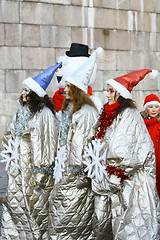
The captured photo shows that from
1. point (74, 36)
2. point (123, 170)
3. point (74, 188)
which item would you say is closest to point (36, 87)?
point (74, 188)

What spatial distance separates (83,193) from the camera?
4.86 meters

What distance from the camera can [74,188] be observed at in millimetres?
4859

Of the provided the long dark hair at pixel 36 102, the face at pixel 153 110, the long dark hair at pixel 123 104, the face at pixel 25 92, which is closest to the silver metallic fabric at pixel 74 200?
the long dark hair at pixel 123 104

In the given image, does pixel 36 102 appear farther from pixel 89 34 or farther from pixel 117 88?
pixel 89 34

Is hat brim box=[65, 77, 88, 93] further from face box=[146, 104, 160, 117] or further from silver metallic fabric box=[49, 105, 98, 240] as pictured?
face box=[146, 104, 160, 117]

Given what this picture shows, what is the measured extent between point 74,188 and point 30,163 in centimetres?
87

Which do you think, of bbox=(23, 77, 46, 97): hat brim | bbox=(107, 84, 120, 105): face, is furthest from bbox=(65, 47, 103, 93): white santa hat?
bbox=(23, 77, 46, 97): hat brim

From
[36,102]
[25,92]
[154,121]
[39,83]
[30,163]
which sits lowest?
[30,163]

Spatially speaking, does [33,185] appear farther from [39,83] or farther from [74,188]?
[39,83]

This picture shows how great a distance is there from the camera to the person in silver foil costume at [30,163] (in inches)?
210

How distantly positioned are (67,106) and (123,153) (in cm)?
123

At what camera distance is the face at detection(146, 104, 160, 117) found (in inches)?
234

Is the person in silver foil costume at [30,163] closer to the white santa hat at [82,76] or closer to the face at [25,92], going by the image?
the face at [25,92]

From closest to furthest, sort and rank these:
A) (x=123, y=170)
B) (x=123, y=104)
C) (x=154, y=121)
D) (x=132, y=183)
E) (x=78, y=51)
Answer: (x=123, y=170) < (x=132, y=183) < (x=123, y=104) < (x=154, y=121) < (x=78, y=51)
